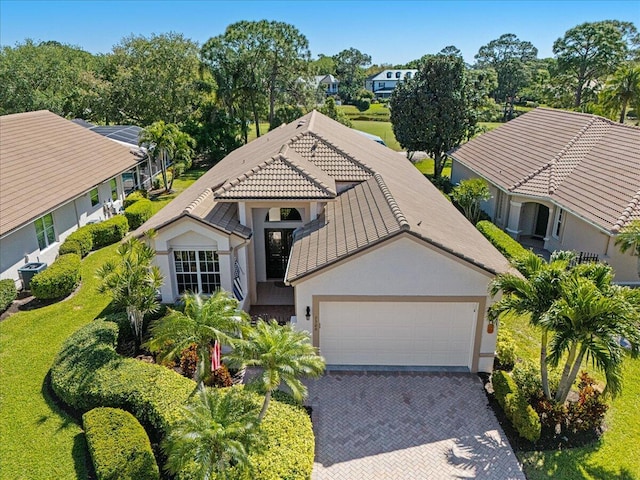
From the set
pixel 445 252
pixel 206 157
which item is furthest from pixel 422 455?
pixel 206 157

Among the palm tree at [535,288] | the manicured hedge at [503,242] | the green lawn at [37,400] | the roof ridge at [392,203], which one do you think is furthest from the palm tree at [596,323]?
the green lawn at [37,400]

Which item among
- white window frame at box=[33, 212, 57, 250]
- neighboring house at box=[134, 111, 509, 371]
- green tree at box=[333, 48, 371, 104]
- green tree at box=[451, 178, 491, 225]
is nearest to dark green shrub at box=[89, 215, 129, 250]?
white window frame at box=[33, 212, 57, 250]

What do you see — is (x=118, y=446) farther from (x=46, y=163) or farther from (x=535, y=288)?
(x=46, y=163)

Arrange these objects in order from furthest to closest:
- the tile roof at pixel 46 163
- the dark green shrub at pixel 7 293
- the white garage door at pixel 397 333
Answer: the tile roof at pixel 46 163, the dark green shrub at pixel 7 293, the white garage door at pixel 397 333

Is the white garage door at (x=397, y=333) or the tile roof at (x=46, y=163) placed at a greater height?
the tile roof at (x=46, y=163)

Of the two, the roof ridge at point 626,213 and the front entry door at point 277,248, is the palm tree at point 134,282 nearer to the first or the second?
the front entry door at point 277,248

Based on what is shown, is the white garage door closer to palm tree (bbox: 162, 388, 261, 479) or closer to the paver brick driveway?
the paver brick driveway

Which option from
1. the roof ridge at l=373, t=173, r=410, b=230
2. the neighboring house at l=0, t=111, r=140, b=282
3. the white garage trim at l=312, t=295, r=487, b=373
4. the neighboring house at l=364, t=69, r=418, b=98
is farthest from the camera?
the neighboring house at l=364, t=69, r=418, b=98

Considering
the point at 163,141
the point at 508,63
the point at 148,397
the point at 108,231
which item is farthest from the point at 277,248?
the point at 508,63
